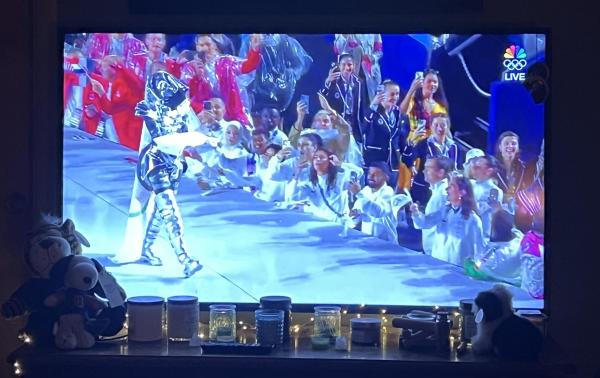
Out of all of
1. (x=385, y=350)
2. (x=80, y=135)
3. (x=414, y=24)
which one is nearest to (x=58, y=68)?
(x=80, y=135)

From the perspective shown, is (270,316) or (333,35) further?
(333,35)

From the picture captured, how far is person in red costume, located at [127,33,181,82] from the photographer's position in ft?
9.32

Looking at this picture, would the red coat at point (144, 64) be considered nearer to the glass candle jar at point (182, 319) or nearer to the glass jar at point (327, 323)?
the glass candle jar at point (182, 319)

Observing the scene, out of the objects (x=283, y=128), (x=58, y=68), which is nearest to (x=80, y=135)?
(x=58, y=68)

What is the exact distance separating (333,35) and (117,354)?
50.0 inches

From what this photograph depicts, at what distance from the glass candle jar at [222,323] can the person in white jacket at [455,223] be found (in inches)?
28.1

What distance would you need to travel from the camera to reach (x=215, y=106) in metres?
2.85

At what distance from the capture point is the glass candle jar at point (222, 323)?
2703mm

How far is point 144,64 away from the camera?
2.85m

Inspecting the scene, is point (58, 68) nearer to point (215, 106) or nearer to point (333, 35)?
point (215, 106)

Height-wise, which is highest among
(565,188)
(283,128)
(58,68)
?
(58,68)

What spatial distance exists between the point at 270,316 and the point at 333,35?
0.98 meters

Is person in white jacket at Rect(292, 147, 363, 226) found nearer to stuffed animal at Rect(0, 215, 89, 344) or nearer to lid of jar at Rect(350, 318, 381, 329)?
lid of jar at Rect(350, 318, 381, 329)

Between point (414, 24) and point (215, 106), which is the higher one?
point (414, 24)
